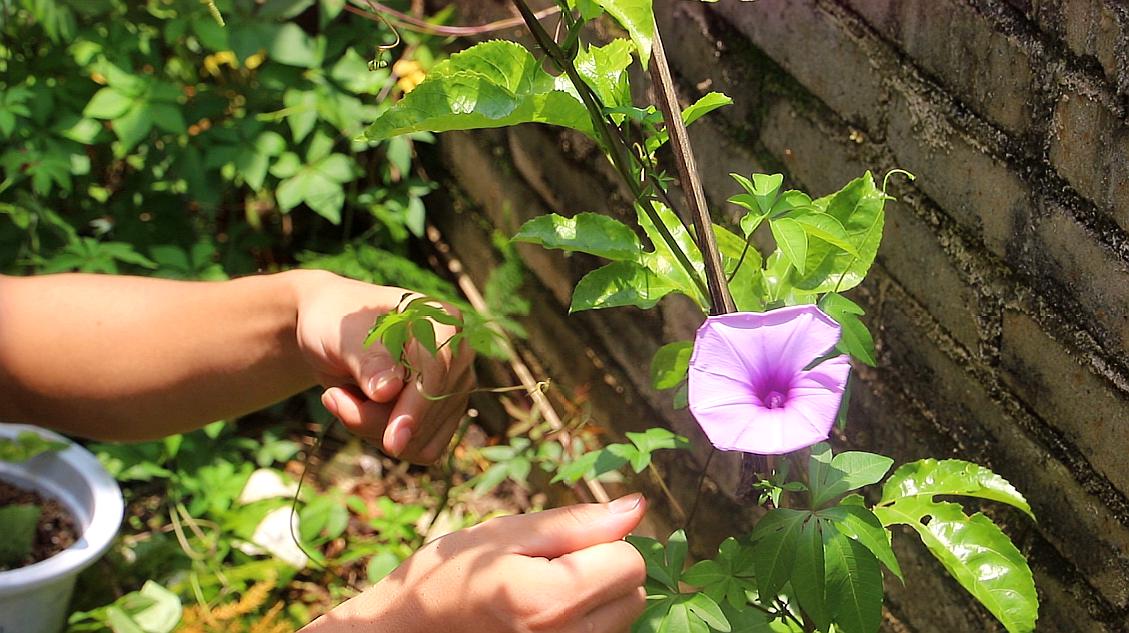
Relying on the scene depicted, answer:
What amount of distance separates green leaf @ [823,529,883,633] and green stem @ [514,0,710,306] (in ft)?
0.79

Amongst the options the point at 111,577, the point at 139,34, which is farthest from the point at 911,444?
the point at 139,34

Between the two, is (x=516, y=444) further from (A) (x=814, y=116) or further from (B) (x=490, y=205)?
(A) (x=814, y=116)

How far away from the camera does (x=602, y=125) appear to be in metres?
0.87

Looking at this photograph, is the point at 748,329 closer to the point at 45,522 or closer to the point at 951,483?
the point at 951,483

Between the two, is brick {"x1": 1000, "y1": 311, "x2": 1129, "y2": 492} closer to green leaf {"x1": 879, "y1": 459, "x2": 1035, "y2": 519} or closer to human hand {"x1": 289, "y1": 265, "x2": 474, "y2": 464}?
green leaf {"x1": 879, "y1": 459, "x2": 1035, "y2": 519}

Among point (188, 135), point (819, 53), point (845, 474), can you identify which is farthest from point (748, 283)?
point (188, 135)

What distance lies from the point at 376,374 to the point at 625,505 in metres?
0.30

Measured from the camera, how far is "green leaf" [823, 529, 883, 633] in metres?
0.93

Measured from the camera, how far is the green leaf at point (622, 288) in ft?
3.17

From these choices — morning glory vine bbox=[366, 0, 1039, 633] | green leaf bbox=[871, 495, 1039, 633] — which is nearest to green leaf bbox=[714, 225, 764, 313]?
morning glory vine bbox=[366, 0, 1039, 633]

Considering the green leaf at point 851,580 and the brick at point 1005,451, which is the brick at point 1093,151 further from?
the green leaf at point 851,580

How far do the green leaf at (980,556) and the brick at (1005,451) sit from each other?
0.16 m

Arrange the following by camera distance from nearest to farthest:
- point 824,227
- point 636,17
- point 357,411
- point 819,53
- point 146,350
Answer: point 636,17 → point 824,227 → point 357,411 → point 819,53 → point 146,350

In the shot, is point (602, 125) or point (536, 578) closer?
point (602, 125)
